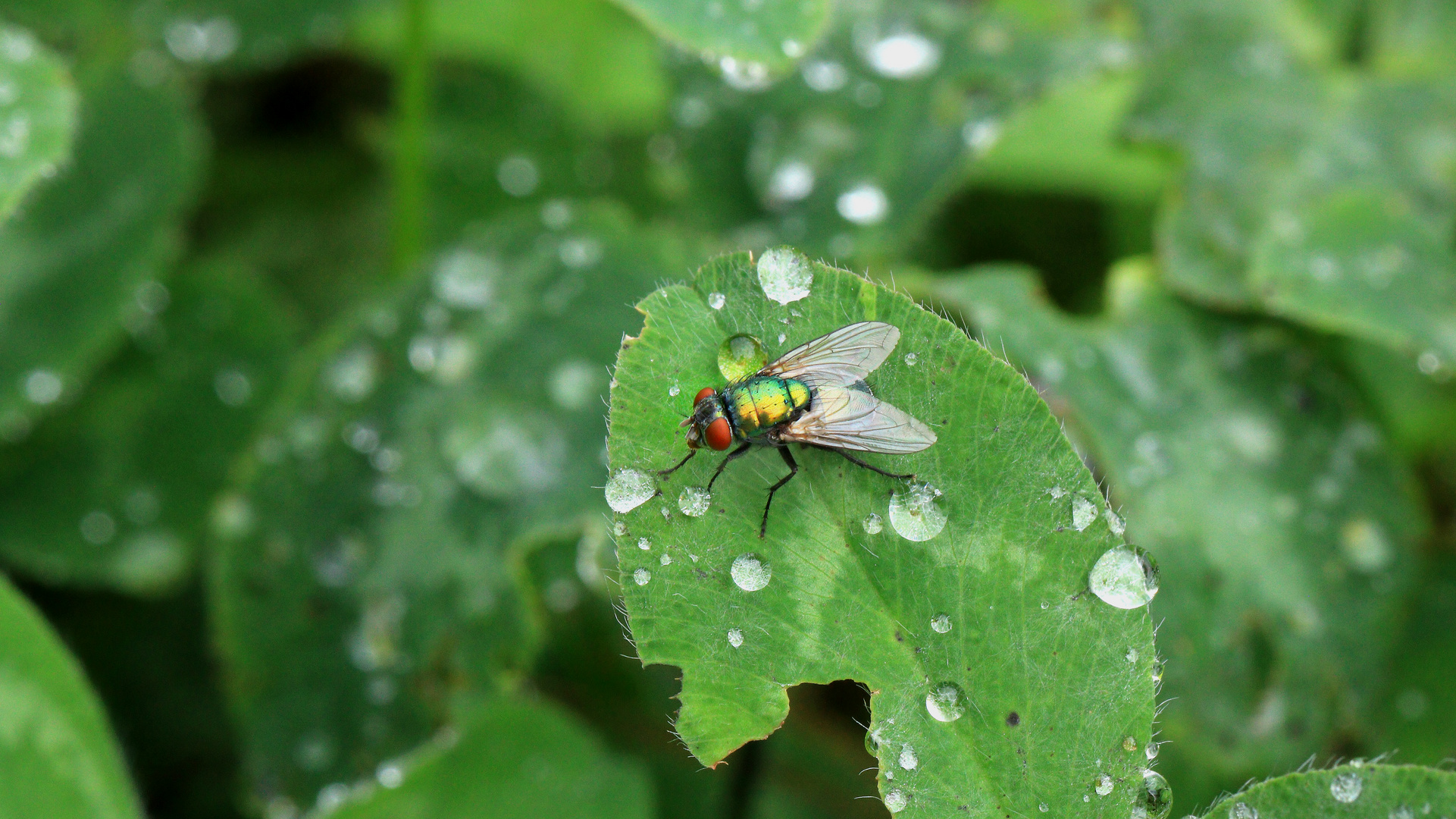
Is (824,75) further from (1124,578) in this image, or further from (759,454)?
(1124,578)

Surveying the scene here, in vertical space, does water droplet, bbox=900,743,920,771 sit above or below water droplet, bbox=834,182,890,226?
above

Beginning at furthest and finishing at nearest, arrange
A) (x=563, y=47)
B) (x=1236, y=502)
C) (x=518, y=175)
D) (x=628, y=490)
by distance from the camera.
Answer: (x=563, y=47) → (x=518, y=175) → (x=1236, y=502) → (x=628, y=490)

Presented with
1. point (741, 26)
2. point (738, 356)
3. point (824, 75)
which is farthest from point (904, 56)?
point (738, 356)

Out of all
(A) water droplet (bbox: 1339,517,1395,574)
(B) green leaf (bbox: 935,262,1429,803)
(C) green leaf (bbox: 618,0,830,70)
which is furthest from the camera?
(A) water droplet (bbox: 1339,517,1395,574)

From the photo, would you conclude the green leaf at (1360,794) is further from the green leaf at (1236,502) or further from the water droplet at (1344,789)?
the green leaf at (1236,502)

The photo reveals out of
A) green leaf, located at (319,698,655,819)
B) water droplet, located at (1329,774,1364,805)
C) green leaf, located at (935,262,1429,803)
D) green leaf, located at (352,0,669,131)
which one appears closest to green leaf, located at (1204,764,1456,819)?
water droplet, located at (1329,774,1364,805)

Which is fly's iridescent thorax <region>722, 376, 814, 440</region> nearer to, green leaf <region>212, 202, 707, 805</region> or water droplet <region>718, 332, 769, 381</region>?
water droplet <region>718, 332, 769, 381</region>

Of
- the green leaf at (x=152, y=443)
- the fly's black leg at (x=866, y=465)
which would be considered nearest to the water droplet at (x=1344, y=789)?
the fly's black leg at (x=866, y=465)
